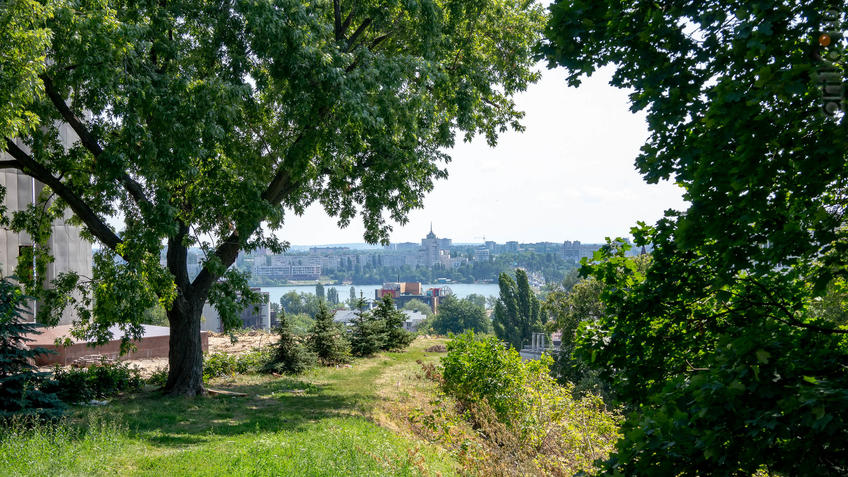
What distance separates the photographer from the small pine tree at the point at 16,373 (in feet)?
23.6

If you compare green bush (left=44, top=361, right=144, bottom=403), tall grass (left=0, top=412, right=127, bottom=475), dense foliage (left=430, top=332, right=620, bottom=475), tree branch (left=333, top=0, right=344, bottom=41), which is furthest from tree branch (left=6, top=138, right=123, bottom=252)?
dense foliage (left=430, top=332, right=620, bottom=475)

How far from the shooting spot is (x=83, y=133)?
9414mm

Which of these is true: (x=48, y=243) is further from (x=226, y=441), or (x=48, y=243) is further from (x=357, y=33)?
(x=226, y=441)

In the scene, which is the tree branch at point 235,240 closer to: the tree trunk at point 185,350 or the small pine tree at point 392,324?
the tree trunk at point 185,350

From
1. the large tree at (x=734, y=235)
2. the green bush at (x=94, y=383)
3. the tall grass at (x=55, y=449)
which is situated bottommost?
the green bush at (x=94, y=383)

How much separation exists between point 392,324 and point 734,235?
17497 millimetres

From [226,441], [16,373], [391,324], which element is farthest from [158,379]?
[391,324]

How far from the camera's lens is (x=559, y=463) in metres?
7.33

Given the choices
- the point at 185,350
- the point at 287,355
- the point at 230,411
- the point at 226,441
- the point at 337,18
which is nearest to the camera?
A: the point at 226,441

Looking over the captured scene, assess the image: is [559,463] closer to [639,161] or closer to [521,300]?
[639,161]

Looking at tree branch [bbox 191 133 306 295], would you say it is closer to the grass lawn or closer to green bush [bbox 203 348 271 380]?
the grass lawn

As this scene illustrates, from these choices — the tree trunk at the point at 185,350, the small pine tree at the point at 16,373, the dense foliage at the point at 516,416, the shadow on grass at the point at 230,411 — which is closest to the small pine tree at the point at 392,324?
the shadow on grass at the point at 230,411

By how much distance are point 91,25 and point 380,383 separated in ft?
31.6

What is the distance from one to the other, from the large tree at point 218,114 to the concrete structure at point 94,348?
172 inches
